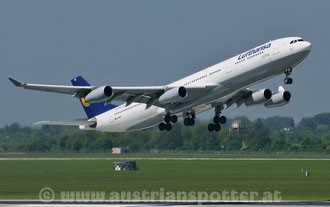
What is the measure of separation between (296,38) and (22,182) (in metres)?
29.7

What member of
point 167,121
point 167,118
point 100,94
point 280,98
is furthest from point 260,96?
point 100,94

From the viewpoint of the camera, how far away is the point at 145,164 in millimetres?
90875

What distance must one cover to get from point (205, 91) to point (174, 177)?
15.4 metres

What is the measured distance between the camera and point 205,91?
5775cm

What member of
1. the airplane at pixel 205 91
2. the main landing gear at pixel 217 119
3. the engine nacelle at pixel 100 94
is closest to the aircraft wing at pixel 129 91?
the airplane at pixel 205 91

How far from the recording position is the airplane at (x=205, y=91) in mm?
54562

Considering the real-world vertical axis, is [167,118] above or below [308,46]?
below

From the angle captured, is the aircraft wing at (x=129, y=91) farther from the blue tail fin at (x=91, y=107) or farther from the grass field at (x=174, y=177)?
the blue tail fin at (x=91, y=107)

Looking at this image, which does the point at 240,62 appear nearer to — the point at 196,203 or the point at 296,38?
the point at 296,38

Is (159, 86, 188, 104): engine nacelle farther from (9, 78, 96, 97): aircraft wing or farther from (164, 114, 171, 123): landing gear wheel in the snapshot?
(9, 78, 96, 97): aircraft wing

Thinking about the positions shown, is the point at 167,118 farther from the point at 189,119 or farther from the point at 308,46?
the point at 308,46

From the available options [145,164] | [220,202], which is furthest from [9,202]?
[145,164]

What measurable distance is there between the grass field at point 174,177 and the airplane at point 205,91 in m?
5.89

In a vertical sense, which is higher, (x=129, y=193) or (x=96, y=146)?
(x=96, y=146)
